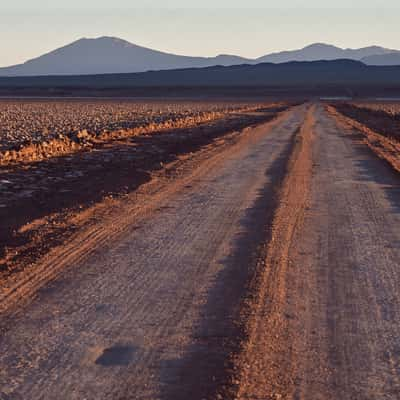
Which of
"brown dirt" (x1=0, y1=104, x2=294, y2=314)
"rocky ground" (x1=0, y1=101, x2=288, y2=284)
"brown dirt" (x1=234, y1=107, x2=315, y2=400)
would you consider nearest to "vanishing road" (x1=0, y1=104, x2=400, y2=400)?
"brown dirt" (x1=234, y1=107, x2=315, y2=400)

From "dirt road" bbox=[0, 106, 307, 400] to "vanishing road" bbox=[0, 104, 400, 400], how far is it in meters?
0.01

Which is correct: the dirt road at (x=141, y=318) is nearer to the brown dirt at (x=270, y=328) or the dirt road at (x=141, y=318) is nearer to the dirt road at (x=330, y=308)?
the brown dirt at (x=270, y=328)

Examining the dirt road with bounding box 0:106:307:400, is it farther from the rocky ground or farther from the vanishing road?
the rocky ground

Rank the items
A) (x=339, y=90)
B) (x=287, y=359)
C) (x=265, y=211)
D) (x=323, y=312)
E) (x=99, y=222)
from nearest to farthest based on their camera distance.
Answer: (x=287, y=359) < (x=323, y=312) < (x=99, y=222) < (x=265, y=211) < (x=339, y=90)

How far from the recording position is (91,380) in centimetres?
484

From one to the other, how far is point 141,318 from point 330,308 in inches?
66.2

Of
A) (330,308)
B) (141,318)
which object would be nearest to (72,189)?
(141,318)

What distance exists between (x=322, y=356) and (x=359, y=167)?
12445mm

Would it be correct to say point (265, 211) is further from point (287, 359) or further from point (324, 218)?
point (287, 359)

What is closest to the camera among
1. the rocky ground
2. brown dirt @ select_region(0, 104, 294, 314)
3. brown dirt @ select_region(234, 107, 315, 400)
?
brown dirt @ select_region(234, 107, 315, 400)

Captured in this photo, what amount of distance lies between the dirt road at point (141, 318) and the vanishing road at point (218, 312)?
0.6 inches

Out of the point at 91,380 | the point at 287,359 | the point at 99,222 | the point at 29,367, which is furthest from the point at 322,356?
the point at 99,222

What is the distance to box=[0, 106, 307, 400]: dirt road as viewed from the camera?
484 cm

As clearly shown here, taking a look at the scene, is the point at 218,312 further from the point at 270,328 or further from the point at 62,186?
the point at 62,186
